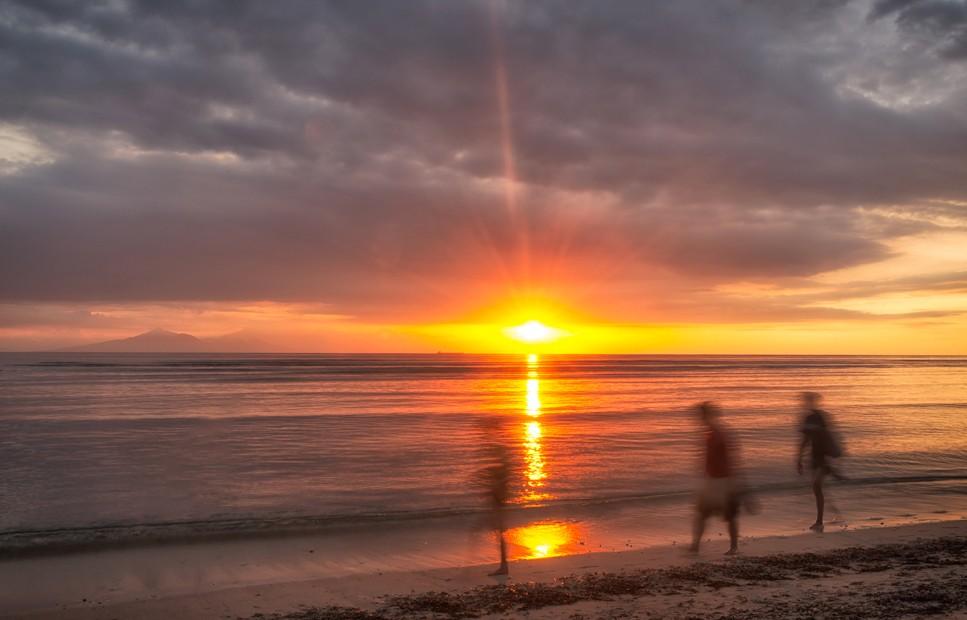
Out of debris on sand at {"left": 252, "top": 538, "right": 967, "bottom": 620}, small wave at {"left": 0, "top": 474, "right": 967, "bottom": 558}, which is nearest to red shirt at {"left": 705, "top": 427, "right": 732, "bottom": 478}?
debris on sand at {"left": 252, "top": 538, "right": 967, "bottom": 620}

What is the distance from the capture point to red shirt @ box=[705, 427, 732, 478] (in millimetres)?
11195

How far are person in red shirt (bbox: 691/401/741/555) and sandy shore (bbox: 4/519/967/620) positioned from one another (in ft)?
2.07

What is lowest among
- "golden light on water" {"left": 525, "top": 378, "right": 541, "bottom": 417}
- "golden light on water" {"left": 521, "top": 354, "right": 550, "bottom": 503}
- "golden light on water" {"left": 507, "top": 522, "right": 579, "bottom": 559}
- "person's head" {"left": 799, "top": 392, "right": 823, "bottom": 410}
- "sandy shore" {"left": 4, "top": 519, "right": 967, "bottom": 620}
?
"golden light on water" {"left": 525, "top": 378, "right": 541, "bottom": 417}

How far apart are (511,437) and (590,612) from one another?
2119cm

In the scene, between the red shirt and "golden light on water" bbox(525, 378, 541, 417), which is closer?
the red shirt

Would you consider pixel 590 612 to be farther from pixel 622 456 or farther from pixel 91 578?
pixel 622 456

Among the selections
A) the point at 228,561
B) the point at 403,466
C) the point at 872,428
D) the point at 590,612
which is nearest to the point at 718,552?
the point at 590,612

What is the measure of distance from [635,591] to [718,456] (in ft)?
9.71

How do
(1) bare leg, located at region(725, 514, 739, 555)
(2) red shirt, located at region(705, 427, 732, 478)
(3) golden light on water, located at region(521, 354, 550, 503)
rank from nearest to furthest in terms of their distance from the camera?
(2) red shirt, located at region(705, 427, 732, 478) → (1) bare leg, located at region(725, 514, 739, 555) → (3) golden light on water, located at region(521, 354, 550, 503)

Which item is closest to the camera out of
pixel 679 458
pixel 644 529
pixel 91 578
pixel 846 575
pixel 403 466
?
pixel 846 575

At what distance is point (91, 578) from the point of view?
11312 mm

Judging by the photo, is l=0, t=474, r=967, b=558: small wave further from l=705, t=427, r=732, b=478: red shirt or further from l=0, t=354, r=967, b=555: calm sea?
l=705, t=427, r=732, b=478: red shirt

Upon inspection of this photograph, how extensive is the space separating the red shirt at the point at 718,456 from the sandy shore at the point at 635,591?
4.28 feet

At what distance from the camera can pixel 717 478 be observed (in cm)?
1127
